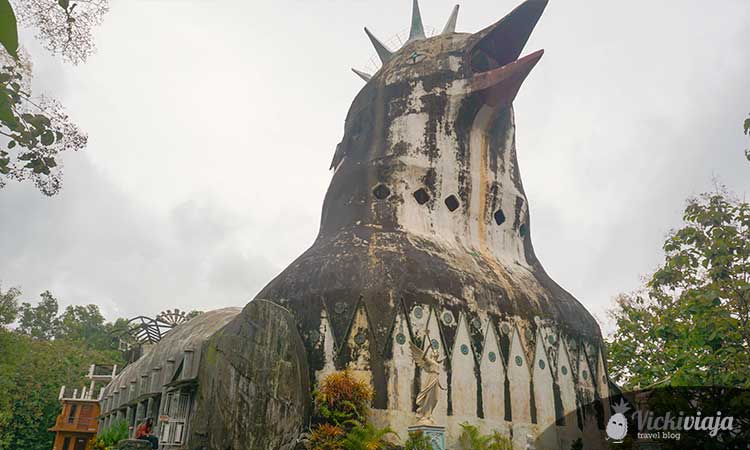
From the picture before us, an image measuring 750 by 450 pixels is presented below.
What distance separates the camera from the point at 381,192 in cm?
1522

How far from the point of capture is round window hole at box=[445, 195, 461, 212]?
50.7 feet

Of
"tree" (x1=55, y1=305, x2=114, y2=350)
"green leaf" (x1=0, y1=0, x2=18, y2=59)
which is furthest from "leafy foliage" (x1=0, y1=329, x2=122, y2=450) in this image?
"green leaf" (x1=0, y1=0, x2=18, y2=59)

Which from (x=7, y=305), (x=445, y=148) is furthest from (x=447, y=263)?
(x=7, y=305)

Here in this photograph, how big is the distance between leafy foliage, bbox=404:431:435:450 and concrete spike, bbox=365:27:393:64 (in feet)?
40.0

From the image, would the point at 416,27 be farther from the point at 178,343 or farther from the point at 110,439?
the point at 110,439

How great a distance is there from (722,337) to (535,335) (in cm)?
365

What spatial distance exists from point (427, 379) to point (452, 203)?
5.22 meters

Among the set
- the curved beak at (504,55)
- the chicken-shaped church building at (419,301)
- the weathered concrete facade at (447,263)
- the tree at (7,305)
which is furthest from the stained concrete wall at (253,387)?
the tree at (7,305)

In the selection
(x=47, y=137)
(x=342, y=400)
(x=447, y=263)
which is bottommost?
(x=342, y=400)

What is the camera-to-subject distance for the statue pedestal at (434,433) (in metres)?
11.0

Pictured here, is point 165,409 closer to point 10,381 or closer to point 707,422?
point 707,422

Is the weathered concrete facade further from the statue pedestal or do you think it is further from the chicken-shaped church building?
the statue pedestal

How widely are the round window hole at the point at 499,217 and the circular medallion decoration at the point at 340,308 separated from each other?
217 inches

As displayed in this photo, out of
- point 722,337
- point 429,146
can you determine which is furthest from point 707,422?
point 429,146
